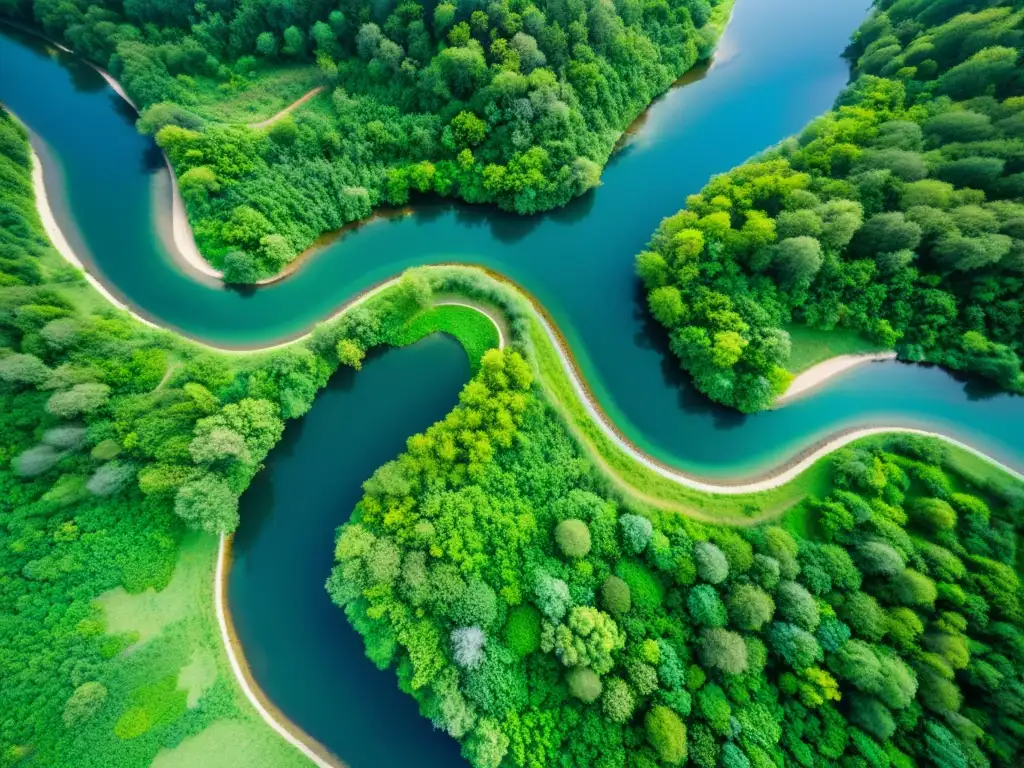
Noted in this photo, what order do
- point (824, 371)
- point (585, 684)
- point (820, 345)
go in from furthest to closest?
point (820, 345), point (824, 371), point (585, 684)

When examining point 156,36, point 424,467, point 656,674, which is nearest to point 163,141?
point 156,36

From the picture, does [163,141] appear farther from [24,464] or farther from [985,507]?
[985,507]

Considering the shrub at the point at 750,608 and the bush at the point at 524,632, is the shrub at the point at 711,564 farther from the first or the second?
the bush at the point at 524,632

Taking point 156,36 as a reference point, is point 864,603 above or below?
below

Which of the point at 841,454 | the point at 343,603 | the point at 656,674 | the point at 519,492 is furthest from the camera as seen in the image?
the point at 841,454

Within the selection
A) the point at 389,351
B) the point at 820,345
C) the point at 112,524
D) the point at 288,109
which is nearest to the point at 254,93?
the point at 288,109

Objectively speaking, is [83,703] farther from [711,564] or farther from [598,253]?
[598,253]

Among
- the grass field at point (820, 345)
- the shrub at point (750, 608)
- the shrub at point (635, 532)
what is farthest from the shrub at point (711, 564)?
the grass field at point (820, 345)
